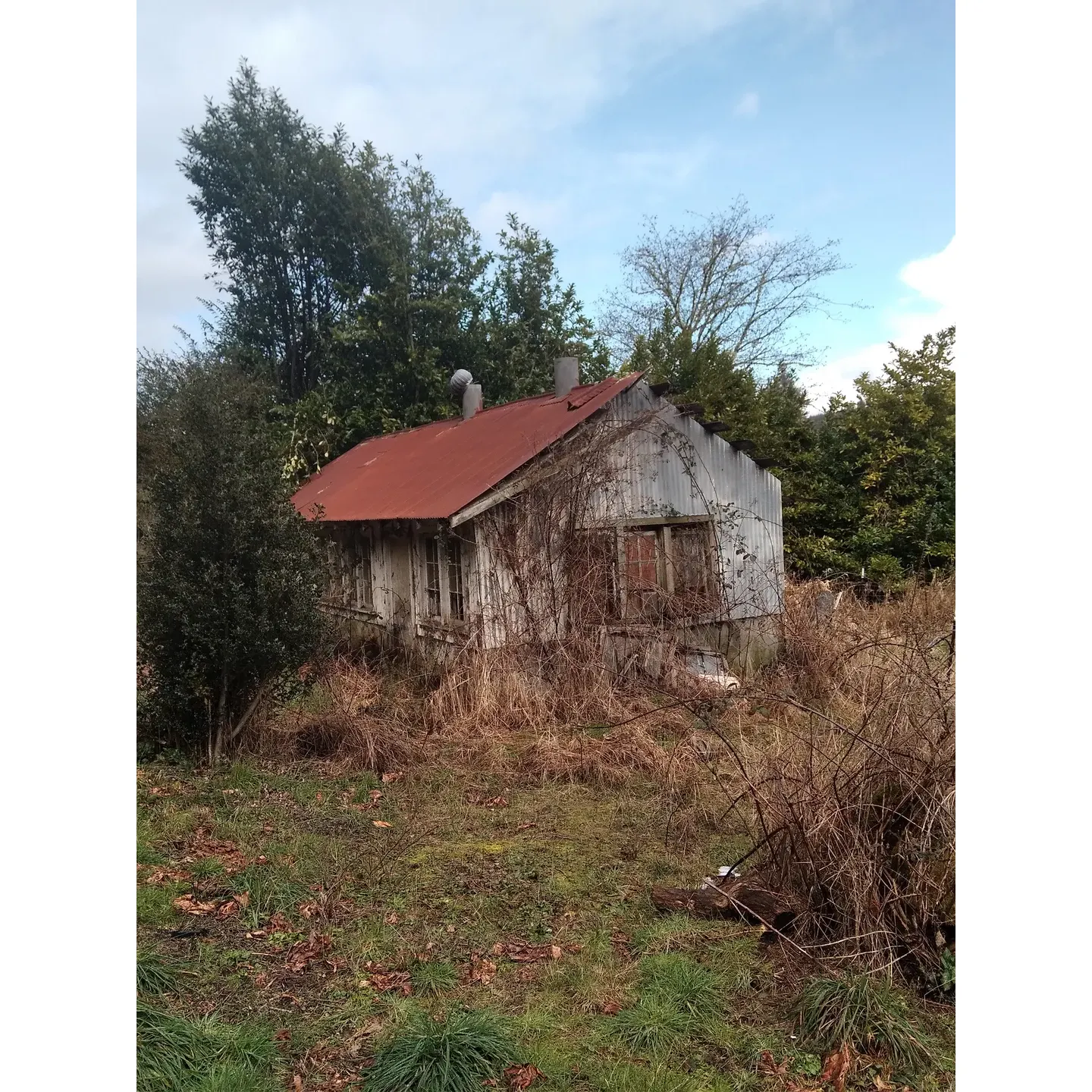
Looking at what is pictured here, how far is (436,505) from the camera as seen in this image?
418 inches

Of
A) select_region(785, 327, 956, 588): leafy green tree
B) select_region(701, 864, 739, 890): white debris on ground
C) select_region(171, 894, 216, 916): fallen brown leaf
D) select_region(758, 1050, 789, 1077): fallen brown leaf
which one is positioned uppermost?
select_region(785, 327, 956, 588): leafy green tree

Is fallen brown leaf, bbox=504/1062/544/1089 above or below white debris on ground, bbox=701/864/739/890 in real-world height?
below

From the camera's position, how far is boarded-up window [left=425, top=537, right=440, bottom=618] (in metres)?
11.6

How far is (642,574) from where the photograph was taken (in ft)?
36.4

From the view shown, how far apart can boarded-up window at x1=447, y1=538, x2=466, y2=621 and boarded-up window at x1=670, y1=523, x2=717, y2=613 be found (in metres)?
2.88

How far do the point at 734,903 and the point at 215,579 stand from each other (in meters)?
5.37

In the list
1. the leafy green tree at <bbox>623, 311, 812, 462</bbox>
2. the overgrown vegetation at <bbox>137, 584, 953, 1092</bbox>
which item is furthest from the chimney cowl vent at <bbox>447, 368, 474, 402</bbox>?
the overgrown vegetation at <bbox>137, 584, 953, 1092</bbox>

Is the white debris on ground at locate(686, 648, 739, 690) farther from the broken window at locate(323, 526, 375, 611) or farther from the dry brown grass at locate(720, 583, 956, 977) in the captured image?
the broken window at locate(323, 526, 375, 611)

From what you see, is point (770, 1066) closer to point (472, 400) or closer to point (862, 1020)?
point (862, 1020)

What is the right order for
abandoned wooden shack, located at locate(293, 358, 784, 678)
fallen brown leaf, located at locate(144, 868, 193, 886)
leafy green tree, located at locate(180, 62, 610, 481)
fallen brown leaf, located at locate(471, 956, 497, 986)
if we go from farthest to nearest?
leafy green tree, located at locate(180, 62, 610, 481), abandoned wooden shack, located at locate(293, 358, 784, 678), fallen brown leaf, located at locate(144, 868, 193, 886), fallen brown leaf, located at locate(471, 956, 497, 986)

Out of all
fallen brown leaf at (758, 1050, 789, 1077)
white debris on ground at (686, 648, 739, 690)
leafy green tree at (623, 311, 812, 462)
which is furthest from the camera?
leafy green tree at (623, 311, 812, 462)
